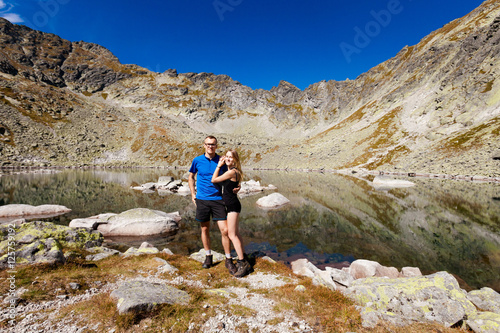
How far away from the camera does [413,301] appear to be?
A: 625 cm

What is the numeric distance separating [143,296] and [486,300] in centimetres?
1090

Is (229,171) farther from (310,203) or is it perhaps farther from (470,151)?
(470,151)

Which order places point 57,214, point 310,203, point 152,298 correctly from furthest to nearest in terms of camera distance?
point 310,203 < point 57,214 < point 152,298

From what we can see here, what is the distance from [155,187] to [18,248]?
41.9m

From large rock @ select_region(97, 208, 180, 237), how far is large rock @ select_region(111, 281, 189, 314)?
13.8 meters

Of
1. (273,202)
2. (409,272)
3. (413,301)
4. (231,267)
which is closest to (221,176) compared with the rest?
(231,267)

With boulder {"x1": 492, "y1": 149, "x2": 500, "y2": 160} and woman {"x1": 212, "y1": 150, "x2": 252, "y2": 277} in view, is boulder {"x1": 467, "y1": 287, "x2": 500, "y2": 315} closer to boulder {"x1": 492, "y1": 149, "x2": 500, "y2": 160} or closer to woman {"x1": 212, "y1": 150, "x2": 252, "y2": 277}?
woman {"x1": 212, "y1": 150, "x2": 252, "y2": 277}

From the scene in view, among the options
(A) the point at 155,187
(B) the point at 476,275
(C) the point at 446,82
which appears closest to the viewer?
(B) the point at 476,275

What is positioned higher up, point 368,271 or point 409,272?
point 368,271

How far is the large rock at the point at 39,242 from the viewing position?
26.1 feet

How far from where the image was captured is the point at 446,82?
102500 millimetres

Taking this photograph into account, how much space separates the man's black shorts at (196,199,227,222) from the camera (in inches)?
331

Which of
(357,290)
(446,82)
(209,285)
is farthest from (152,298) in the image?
(446,82)

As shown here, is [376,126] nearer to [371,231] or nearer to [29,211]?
[371,231]
